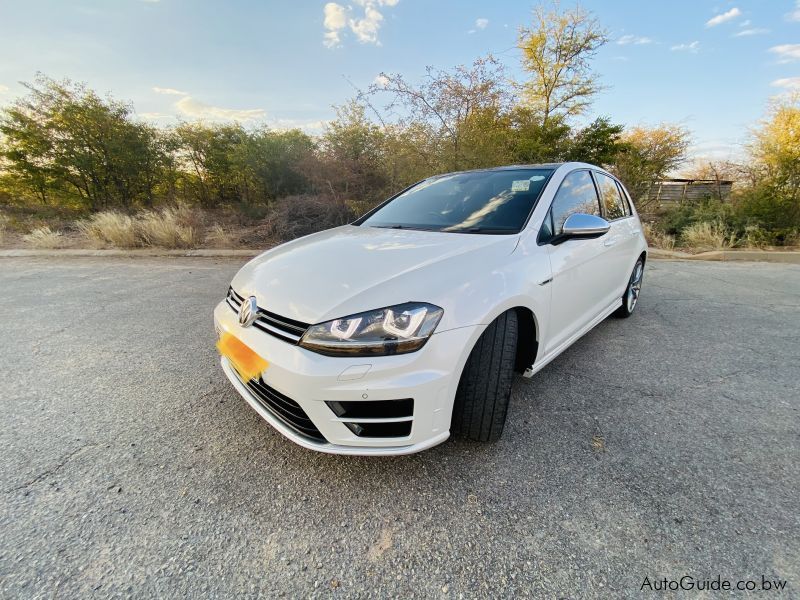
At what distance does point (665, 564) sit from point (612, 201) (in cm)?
281

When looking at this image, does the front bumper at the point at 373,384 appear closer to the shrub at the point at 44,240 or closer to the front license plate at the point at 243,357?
the front license plate at the point at 243,357

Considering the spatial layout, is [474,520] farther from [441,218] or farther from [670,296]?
[670,296]

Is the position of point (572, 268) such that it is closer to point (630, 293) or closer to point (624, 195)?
point (630, 293)

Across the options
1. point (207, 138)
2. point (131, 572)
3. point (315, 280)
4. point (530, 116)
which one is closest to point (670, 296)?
point (315, 280)

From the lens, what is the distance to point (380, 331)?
132 centimetres

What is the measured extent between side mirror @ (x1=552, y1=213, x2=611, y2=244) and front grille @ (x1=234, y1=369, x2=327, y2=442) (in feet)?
5.35

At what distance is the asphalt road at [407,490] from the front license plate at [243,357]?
44 centimetres

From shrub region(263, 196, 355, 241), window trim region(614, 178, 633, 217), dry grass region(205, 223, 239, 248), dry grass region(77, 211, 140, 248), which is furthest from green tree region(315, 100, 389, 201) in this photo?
window trim region(614, 178, 633, 217)

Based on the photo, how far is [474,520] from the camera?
1331mm

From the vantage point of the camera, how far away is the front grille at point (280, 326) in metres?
1.42

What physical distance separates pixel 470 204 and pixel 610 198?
1.60 m

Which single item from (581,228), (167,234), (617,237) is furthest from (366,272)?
(167,234)

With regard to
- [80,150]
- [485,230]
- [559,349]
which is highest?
[80,150]

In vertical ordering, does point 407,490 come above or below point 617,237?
below
